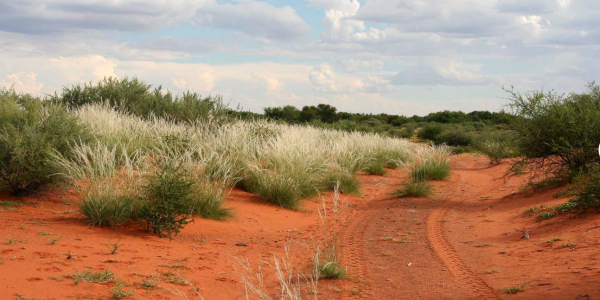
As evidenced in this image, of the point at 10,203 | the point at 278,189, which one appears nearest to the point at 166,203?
the point at 10,203

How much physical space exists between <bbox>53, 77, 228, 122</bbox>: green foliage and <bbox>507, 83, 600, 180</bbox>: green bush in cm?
1190

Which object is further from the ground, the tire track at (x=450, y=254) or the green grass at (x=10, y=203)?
the green grass at (x=10, y=203)

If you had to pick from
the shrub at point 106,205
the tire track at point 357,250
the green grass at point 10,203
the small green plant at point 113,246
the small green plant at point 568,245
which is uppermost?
the shrub at point 106,205

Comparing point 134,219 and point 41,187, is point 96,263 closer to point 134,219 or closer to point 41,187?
Answer: point 134,219

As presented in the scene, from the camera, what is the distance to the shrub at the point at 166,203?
8727 mm

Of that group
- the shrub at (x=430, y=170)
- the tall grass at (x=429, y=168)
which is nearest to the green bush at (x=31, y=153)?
the tall grass at (x=429, y=168)

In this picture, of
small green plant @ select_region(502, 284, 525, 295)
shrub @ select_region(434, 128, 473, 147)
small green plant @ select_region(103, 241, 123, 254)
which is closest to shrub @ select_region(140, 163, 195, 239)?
small green plant @ select_region(103, 241, 123, 254)

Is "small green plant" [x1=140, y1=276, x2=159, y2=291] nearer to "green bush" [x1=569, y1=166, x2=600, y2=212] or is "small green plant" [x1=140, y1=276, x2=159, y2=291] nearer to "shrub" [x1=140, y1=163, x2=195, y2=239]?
"shrub" [x1=140, y1=163, x2=195, y2=239]

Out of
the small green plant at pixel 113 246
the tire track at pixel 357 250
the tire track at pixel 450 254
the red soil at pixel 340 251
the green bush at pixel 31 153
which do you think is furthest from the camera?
the green bush at pixel 31 153

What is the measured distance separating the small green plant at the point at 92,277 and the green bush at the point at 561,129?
9944 millimetres

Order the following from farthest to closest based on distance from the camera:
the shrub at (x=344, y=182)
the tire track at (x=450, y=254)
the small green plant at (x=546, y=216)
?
1. the shrub at (x=344, y=182)
2. the small green plant at (x=546, y=216)
3. the tire track at (x=450, y=254)

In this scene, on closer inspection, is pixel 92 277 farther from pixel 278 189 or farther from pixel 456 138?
pixel 456 138

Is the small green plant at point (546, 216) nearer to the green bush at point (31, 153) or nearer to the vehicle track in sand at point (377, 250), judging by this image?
the vehicle track in sand at point (377, 250)

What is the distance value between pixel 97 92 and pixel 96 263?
17462mm
